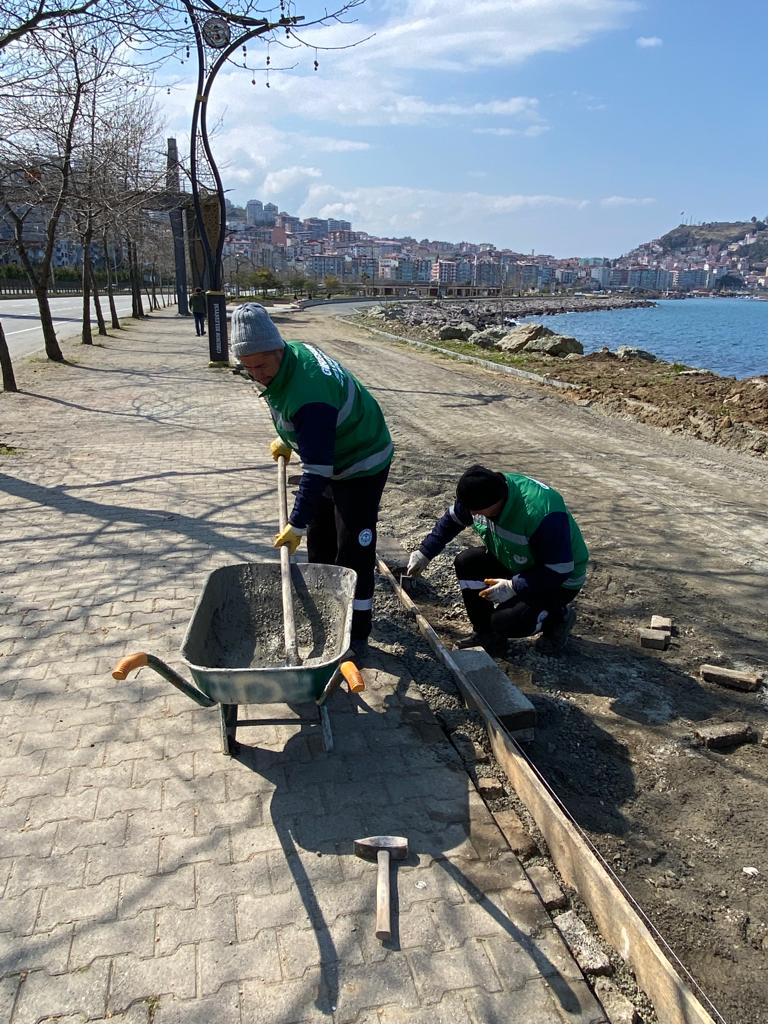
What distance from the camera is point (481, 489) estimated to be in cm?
361

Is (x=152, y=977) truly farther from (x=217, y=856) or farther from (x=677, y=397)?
(x=677, y=397)

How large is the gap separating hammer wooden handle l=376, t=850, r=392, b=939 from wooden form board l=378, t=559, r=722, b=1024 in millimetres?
655

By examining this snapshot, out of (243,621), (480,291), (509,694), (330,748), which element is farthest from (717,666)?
(480,291)

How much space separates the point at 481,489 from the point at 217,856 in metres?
2.10

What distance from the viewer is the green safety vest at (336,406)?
10.9 feet

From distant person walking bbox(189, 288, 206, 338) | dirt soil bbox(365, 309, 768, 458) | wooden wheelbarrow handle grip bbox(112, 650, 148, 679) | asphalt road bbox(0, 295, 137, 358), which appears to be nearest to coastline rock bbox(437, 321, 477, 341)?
dirt soil bbox(365, 309, 768, 458)

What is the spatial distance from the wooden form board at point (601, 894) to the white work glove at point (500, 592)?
860mm

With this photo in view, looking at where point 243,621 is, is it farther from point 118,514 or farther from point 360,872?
point 118,514

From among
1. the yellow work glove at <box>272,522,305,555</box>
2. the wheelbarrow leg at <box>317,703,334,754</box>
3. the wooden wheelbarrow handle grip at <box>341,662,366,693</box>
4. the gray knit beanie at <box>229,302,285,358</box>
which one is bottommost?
the wheelbarrow leg at <box>317,703,334,754</box>

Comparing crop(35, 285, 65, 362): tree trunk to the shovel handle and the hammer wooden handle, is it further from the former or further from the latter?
the hammer wooden handle

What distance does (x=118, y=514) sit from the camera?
620 centimetres

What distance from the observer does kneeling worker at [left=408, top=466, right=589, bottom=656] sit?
3729 millimetres

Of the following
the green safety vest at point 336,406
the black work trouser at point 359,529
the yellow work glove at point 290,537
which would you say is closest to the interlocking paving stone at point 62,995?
the yellow work glove at point 290,537

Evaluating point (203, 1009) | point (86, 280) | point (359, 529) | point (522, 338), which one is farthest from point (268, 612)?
point (522, 338)
